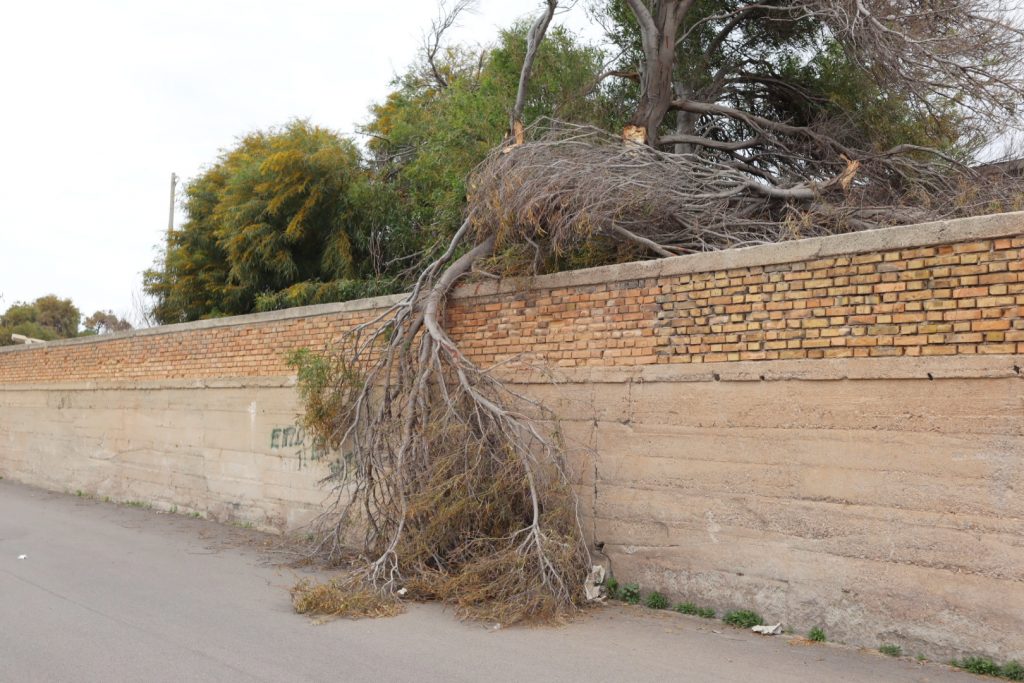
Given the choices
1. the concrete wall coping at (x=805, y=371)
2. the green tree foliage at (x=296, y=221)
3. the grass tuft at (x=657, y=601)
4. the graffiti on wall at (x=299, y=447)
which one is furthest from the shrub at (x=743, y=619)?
the green tree foliage at (x=296, y=221)

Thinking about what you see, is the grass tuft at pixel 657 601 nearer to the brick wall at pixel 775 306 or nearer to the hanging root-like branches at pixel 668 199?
the brick wall at pixel 775 306

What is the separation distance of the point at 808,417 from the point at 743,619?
1.68 meters

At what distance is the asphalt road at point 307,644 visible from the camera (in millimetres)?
5738

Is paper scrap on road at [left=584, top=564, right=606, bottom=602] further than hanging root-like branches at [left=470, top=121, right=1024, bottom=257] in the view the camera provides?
No

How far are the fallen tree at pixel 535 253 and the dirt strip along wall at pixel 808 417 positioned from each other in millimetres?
514

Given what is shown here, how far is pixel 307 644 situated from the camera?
21.4 ft

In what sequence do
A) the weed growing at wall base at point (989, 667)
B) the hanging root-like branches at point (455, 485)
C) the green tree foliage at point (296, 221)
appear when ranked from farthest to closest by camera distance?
the green tree foliage at point (296, 221) < the hanging root-like branches at point (455, 485) < the weed growing at wall base at point (989, 667)

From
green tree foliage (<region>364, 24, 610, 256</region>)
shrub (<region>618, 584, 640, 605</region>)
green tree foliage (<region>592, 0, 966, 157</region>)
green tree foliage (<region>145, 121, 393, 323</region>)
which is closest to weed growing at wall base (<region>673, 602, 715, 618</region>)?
shrub (<region>618, 584, 640, 605</region>)

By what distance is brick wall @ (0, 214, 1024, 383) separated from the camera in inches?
224

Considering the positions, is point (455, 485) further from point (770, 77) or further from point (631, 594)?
point (770, 77)

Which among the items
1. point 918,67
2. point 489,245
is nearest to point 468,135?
point 489,245

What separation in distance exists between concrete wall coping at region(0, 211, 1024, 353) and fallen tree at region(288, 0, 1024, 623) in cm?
32

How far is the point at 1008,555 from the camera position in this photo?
18.0 ft

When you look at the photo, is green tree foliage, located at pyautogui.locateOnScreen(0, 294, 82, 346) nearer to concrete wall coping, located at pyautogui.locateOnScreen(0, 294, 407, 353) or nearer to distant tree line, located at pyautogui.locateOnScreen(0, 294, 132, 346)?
distant tree line, located at pyautogui.locateOnScreen(0, 294, 132, 346)
